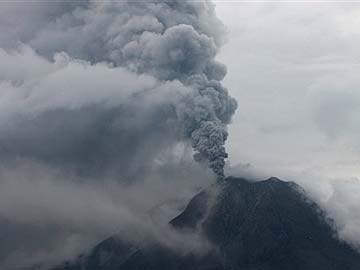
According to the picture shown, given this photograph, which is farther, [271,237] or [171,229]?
[171,229]

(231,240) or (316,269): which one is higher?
(231,240)

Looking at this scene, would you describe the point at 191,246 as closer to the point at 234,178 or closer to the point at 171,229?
the point at 171,229

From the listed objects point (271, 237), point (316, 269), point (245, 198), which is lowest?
point (316, 269)

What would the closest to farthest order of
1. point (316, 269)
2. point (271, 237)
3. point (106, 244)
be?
point (316, 269)
point (271, 237)
point (106, 244)

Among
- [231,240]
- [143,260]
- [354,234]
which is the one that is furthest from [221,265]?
[354,234]

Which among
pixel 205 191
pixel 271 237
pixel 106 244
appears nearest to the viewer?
pixel 271 237

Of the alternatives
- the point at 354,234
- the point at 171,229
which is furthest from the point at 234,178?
the point at 354,234
